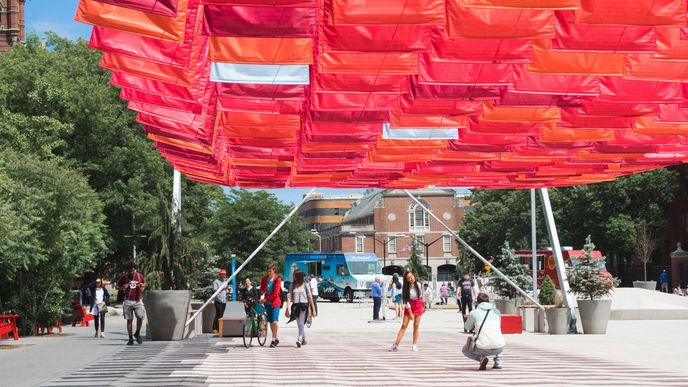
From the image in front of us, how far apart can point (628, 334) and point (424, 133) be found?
1170 cm

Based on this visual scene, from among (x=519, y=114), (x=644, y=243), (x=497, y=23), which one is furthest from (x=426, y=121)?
(x=644, y=243)

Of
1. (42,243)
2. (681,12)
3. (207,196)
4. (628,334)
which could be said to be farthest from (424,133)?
(207,196)

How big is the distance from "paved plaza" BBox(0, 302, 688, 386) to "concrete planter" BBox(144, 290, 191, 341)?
1.76 feet

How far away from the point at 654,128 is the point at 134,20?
33.6 feet

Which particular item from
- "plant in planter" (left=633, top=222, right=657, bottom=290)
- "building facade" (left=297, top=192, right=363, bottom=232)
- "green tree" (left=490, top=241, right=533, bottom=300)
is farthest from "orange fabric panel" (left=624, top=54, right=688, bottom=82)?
"building facade" (left=297, top=192, right=363, bottom=232)

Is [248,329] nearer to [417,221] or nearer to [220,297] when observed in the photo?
[220,297]

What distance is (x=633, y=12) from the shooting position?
429 inches

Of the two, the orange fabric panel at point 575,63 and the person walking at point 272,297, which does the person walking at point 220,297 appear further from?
the orange fabric panel at point 575,63

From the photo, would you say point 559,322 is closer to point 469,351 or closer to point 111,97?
point 469,351

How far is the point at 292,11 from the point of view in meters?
10.8

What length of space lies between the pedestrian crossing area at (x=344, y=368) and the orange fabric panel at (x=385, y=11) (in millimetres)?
5214

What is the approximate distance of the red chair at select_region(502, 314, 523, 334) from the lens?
26281 millimetres

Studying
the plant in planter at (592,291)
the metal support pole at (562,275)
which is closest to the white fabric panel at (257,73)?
the metal support pole at (562,275)

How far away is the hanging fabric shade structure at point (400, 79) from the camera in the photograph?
1087cm
